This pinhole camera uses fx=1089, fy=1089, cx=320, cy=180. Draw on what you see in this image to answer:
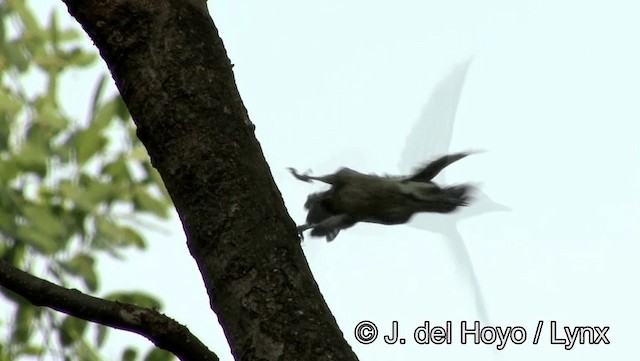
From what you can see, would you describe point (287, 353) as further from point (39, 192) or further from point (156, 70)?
point (39, 192)

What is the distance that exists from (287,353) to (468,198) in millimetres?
659

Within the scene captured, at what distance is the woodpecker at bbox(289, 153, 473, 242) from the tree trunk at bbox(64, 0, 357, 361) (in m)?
0.27

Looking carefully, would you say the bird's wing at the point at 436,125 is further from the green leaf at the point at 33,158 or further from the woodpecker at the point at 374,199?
the green leaf at the point at 33,158

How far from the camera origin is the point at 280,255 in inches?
63.0

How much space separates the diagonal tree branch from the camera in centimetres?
167

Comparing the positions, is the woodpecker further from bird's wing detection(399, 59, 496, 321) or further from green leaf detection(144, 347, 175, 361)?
green leaf detection(144, 347, 175, 361)

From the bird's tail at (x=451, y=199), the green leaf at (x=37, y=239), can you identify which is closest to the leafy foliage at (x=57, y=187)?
the green leaf at (x=37, y=239)

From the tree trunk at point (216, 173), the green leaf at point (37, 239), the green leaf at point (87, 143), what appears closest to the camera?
the tree trunk at point (216, 173)

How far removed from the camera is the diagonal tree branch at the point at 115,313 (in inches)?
65.7

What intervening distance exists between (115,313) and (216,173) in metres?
0.27

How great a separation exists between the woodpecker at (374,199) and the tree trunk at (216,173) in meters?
0.27

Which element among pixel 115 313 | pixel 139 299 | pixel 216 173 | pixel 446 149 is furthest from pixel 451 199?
pixel 139 299

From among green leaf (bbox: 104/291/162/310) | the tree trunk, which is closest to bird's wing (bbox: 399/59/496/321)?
the tree trunk

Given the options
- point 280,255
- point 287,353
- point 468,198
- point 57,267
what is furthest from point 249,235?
point 57,267
